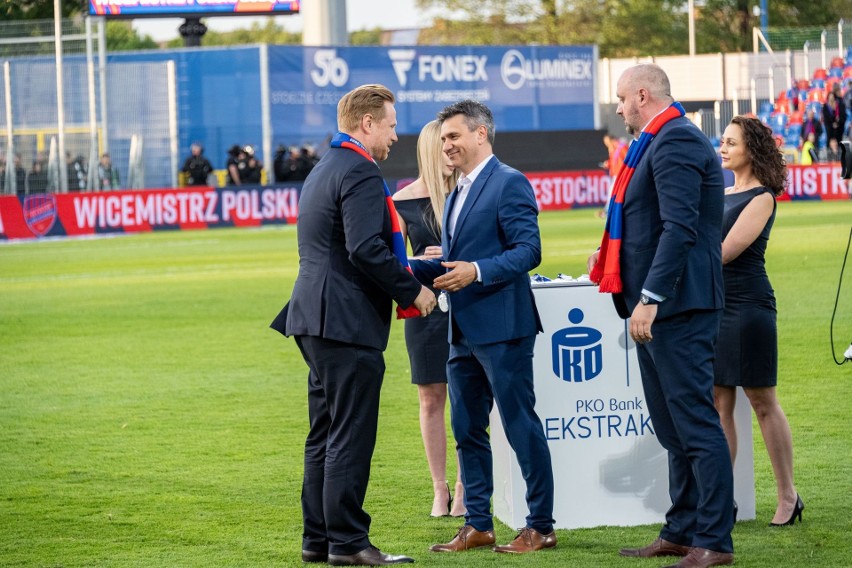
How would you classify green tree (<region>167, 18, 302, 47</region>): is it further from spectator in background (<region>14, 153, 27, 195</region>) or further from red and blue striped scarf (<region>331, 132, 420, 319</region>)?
red and blue striped scarf (<region>331, 132, 420, 319</region>)

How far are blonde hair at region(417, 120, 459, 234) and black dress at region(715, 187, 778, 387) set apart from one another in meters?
1.42

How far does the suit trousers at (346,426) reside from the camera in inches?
234

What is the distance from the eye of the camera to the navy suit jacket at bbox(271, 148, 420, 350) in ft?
19.0

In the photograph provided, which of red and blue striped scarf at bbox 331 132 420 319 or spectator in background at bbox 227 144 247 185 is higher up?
spectator in background at bbox 227 144 247 185

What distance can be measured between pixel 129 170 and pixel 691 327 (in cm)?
3315

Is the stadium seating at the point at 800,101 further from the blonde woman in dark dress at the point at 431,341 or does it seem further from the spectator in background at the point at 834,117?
the blonde woman in dark dress at the point at 431,341

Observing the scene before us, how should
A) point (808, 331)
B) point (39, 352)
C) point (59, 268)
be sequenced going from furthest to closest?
point (59, 268) → point (39, 352) → point (808, 331)

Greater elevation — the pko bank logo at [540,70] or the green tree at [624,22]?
the green tree at [624,22]

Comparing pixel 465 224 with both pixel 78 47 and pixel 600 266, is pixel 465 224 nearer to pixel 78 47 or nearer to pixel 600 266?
pixel 600 266

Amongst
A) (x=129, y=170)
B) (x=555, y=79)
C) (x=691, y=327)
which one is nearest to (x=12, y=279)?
(x=129, y=170)

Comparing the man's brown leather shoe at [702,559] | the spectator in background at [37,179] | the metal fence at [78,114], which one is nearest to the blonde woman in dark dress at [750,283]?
the man's brown leather shoe at [702,559]

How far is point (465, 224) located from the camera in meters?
6.18

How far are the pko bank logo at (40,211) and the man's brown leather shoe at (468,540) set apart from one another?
27139 millimetres

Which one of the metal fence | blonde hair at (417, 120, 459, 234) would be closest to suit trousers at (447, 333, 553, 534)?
blonde hair at (417, 120, 459, 234)
